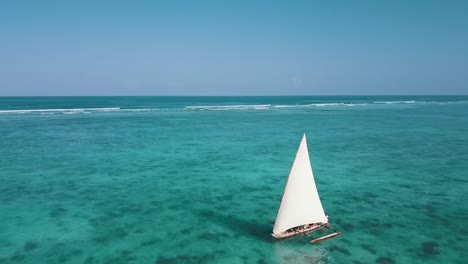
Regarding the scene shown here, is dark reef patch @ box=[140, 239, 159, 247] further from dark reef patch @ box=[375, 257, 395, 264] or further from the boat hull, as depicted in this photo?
dark reef patch @ box=[375, 257, 395, 264]

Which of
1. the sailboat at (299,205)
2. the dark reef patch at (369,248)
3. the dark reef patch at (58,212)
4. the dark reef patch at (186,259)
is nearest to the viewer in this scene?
the dark reef patch at (186,259)

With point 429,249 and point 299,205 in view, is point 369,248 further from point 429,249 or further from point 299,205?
point 299,205

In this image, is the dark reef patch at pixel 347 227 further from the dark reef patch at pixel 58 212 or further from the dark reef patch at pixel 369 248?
the dark reef patch at pixel 58 212

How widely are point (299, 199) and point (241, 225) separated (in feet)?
16.3

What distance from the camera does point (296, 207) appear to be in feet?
62.3

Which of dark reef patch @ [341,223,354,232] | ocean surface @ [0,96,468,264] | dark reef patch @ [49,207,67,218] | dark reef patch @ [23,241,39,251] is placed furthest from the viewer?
dark reef patch @ [49,207,67,218]

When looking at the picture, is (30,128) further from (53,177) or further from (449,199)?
(449,199)

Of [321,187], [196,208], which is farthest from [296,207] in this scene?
[321,187]

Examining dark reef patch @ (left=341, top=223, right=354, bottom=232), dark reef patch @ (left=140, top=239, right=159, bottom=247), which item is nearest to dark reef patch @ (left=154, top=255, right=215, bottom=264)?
dark reef patch @ (left=140, top=239, right=159, bottom=247)

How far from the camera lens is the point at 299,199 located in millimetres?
19109

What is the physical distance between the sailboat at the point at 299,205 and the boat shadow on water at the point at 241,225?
1.28 meters

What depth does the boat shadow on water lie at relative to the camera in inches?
792

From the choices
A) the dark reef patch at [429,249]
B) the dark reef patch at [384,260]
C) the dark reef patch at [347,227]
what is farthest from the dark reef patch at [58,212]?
the dark reef patch at [429,249]

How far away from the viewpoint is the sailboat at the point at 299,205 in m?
18.5
